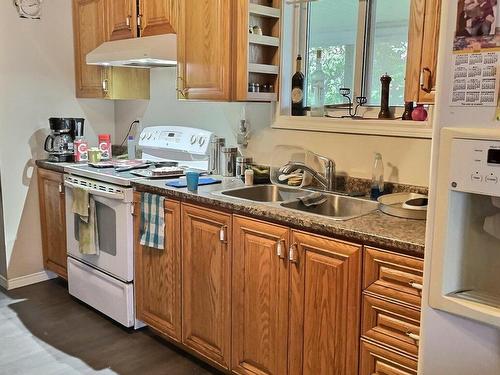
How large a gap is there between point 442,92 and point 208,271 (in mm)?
1485

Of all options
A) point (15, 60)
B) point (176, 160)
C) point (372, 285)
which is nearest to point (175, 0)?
point (176, 160)

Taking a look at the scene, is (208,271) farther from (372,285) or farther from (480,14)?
(480,14)

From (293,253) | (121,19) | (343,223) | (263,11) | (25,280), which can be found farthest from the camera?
(25,280)

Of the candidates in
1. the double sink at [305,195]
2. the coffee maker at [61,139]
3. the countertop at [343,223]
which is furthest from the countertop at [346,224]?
the coffee maker at [61,139]

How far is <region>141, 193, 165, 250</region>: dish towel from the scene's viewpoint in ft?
8.48

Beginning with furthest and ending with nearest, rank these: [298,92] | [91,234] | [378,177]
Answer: [91,234], [298,92], [378,177]

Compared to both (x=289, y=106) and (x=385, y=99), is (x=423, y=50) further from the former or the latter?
(x=289, y=106)

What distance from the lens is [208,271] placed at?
7.79 ft

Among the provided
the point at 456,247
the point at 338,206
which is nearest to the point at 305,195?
the point at 338,206

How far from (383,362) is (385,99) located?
125 centimetres

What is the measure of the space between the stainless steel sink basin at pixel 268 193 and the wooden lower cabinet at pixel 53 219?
1443 millimetres

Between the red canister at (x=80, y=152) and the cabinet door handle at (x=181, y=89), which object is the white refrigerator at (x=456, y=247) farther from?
the red canister at (x=80, y=152)

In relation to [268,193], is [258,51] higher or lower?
higher

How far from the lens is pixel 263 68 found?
2650mm
